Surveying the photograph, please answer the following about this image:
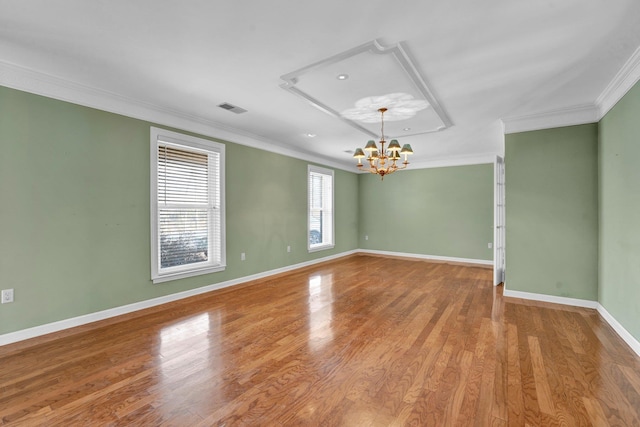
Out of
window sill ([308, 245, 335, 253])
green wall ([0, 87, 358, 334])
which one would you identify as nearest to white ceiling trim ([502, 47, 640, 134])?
window sill ([308, 245, 335, 253])

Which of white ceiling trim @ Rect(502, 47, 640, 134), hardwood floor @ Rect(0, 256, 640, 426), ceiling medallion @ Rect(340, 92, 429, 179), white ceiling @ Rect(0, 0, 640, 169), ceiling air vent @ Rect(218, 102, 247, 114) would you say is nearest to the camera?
hardwood floor @ Rect(0, 256, 640, 426)

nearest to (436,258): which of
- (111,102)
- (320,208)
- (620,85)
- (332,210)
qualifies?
(332,210)

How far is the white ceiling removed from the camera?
1.91 meters

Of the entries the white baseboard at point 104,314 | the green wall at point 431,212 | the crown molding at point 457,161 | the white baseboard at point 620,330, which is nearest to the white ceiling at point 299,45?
the white baseboard at point 104,314

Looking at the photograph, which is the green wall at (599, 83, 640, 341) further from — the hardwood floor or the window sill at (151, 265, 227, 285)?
the window sill at (151, 265, 227, 285)

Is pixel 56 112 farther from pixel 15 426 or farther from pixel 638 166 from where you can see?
pixel 638 166

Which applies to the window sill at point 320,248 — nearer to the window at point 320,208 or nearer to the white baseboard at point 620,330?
the window at point 320,208

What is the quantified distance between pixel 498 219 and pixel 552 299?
1.41 metres

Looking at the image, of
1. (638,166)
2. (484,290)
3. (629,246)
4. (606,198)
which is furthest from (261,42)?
(484,290)

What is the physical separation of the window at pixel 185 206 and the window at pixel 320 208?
2444mm

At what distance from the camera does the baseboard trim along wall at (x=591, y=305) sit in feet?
8.68

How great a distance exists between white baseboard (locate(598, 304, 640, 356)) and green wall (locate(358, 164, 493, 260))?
3.18 metres

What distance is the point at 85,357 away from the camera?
8.13 ft

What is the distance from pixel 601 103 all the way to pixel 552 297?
100 inches
